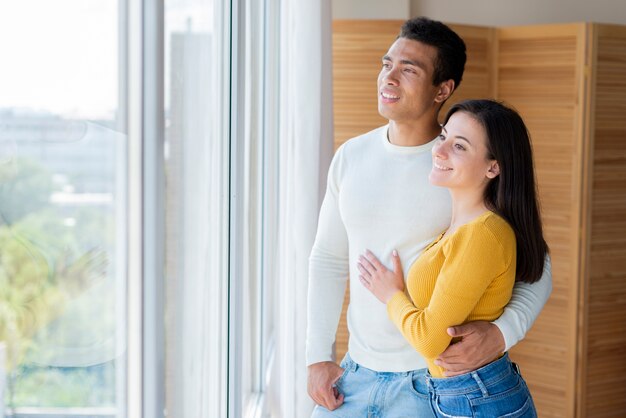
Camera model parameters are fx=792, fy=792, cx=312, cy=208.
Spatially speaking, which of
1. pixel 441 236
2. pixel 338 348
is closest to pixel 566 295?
pixel 338 348

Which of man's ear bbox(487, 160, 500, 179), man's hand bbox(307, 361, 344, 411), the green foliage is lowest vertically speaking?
man's hand bbox(307, 361, 344, 411)

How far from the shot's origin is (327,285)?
180cm

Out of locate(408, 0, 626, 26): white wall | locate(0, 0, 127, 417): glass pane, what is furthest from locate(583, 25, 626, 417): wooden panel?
locate(0, 0, 127, 417): glass pane

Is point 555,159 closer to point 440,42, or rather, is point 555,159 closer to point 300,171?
point 300,171

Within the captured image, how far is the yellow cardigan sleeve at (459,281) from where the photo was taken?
1.40 m

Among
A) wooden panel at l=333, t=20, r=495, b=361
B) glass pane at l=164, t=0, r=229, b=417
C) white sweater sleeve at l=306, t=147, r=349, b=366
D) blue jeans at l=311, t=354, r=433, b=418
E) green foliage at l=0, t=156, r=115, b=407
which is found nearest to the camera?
green foliage at l=0, t=156, r=115, b=407

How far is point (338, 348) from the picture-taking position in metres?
3.36

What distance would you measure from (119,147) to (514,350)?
10.1 ft

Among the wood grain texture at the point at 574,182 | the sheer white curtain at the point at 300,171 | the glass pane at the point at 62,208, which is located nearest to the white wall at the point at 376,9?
the wood grain texture at the point at 574,182

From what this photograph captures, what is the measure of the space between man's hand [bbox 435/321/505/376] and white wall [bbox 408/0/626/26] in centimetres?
333

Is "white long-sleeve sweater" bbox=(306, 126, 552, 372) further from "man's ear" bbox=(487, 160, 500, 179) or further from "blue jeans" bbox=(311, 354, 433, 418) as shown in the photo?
"man's ear" bbox=(487, 160, 500, 179)

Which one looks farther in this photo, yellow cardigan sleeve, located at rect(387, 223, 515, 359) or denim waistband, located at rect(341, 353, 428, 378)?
denim waistband, located at rect(341, 353, 428, 378)

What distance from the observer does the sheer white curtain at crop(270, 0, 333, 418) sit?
7.49 ft

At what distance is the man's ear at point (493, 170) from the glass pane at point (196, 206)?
0.56 m
